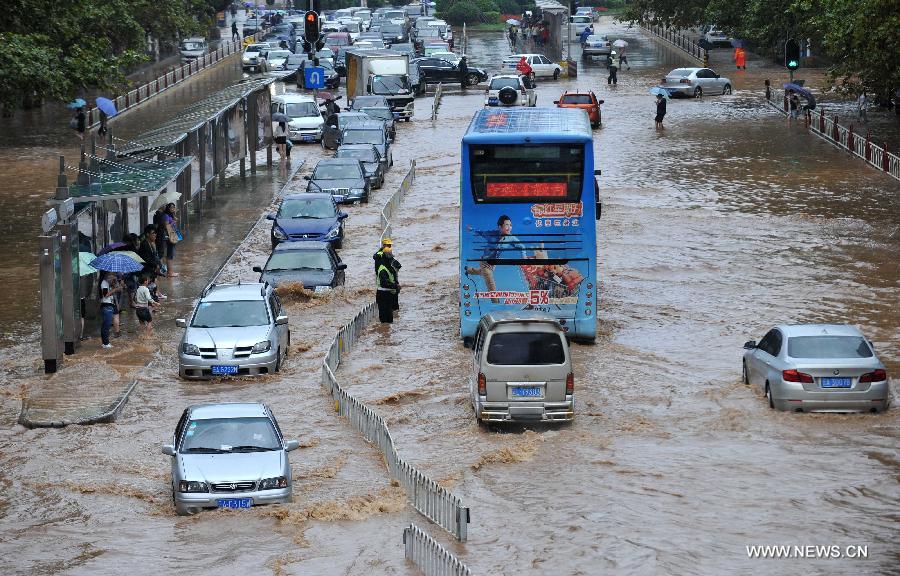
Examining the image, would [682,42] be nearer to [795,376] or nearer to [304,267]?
[304,267]

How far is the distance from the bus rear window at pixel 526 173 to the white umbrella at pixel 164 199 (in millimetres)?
11270

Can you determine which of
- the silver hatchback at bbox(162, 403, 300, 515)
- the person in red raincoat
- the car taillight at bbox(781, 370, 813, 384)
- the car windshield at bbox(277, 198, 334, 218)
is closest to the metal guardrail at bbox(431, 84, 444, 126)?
the person in red raincoat

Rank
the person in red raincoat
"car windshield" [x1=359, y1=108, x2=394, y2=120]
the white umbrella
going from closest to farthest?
the white umbrella < "car windshield" [x1=359, y1=108, x2=394, y2=120] < the person in red raincoat

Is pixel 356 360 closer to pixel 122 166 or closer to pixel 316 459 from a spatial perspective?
pixel 316 459

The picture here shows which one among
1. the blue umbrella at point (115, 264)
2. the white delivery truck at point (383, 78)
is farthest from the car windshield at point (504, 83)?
the blue umbrella at point (115, 264)

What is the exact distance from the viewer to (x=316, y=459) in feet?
66.7

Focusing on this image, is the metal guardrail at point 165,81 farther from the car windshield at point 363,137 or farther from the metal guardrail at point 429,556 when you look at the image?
the metal guardrail at point 429,556

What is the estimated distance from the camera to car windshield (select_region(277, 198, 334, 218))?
37125 mm

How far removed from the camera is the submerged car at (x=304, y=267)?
3100 cm

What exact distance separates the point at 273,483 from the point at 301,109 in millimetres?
41286

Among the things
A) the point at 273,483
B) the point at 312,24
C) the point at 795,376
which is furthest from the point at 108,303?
the point at 312,24

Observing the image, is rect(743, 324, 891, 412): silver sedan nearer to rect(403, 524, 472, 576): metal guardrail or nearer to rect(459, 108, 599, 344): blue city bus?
rect(459, 108, 599, 344): blue city bus

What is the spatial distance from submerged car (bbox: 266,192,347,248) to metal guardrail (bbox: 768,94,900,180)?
1817cm

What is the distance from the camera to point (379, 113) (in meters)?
57.8
